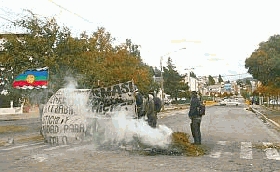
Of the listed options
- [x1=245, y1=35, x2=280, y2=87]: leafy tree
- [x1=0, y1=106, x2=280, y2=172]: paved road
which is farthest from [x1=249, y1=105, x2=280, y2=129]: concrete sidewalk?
[x1=0, y1=106, x2=280, y2=172]: paved road

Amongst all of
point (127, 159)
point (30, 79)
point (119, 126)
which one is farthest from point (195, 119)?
point (30, 79)

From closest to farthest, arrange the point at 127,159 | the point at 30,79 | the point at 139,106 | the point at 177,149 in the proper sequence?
the point at 127,159 → the point at 177,149 → the point at 139,106 → the point at 30,79

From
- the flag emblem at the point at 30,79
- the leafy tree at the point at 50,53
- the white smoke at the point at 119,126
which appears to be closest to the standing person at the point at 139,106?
the white smoke at the point at 119,126

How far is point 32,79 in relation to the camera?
63.9 ft

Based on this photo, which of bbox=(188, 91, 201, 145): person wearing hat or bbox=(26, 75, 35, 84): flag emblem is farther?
bbox=(26, 75, 35, 84): flag emblem

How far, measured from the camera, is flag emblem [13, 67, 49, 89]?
19.2 meters

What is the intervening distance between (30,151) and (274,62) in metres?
26.4

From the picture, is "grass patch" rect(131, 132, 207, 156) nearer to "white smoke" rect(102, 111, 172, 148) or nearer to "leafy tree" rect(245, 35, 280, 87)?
"white smoke" rect(102, 111, 172, 148)

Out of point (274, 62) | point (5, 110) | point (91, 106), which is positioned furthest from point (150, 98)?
point (5, 110)

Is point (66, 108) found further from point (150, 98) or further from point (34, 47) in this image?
point (34, 47)

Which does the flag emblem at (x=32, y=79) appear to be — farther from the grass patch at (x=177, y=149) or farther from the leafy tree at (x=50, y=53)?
the grass patch at (x=177, y=149)

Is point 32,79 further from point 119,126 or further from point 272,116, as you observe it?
point 272,116

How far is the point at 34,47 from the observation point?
65.8 ft

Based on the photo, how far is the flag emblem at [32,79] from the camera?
19.2 meters
